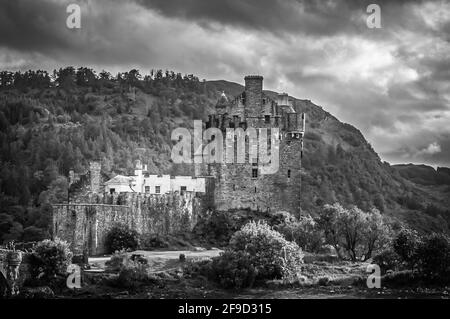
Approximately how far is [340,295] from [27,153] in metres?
118

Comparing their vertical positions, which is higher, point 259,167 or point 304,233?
point 259,167

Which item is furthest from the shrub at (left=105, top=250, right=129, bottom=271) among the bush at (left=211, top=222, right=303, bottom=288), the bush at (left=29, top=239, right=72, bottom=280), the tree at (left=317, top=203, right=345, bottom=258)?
the tree at (left=317, top=203, right=345, bottom=258)

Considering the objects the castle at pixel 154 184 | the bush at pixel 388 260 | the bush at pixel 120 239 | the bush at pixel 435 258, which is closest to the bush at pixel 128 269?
the bush at pixel 120 239

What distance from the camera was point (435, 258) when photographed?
101 m

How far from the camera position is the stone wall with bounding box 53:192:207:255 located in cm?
10662

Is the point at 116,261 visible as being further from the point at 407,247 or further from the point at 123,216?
the point at 407,247

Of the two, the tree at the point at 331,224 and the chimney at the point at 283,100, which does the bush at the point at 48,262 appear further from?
the chimney at the point at 283,100

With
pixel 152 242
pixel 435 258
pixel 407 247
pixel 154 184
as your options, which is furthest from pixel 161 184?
pixel 435 258

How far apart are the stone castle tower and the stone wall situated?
4.19m

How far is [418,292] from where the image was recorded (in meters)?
96.9

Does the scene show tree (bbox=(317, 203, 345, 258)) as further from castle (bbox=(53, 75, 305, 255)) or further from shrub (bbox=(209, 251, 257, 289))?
shrub (bbox=(209, 251, 257, 289))

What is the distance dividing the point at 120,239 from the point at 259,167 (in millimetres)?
22556

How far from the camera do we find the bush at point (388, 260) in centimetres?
10562

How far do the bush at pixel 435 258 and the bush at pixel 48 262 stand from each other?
3696 centimetres
